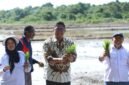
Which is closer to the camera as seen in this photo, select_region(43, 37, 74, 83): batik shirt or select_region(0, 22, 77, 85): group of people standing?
select_region(0, 22, 77, 85): group of people standing

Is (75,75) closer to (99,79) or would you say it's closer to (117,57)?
(99,79)

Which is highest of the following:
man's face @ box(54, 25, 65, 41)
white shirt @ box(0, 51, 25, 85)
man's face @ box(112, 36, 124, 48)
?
man's face @ box(54, 25, 65, 41)

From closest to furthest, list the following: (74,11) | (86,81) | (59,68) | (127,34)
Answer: (59,68), (86,81), (127,34), (74,11)

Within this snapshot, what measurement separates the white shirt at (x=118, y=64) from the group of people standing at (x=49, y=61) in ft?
1.91

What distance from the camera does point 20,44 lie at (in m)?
7.23

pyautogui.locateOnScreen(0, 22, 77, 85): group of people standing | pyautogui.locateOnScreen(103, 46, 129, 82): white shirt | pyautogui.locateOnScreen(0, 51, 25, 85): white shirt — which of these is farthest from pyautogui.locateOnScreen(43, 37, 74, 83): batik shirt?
pyautogui.locateOnScreen(103, 46, 129, 82): white shirt

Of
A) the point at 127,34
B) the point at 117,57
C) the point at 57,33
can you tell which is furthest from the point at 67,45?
the point at 127,34

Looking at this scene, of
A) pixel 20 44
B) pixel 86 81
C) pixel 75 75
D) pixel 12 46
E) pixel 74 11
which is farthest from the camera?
pixel 74 11

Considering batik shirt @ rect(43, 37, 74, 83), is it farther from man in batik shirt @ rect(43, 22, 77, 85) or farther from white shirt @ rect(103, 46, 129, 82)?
white shirt @ rect(103, 46, 129, 82)

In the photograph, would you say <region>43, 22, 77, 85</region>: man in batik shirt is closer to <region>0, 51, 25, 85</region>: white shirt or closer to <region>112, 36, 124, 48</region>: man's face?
<region>0, 51, 25, 85</region>: white shirt

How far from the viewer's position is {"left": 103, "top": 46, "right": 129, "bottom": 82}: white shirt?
253 inches

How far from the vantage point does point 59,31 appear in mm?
6398

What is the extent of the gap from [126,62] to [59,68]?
3.41 ft

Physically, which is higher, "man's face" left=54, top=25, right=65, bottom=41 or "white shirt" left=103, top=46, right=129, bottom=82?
"man's face" left=54, top=25, right=65, bottom=41
